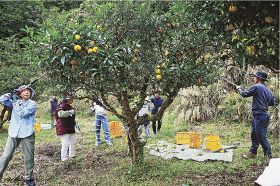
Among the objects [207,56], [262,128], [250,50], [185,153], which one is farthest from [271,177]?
[185,153]

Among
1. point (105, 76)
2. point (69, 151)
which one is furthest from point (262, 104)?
point (69, 151)

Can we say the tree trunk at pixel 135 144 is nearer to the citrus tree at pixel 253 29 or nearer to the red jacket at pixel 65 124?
the red jacket at pixel 65 124

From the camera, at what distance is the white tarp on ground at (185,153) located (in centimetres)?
805

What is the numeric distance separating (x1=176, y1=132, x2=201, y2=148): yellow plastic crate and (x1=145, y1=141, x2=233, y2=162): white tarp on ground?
0.18 meters

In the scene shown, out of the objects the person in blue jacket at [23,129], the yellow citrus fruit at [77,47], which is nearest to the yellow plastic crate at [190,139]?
the person in blue jacket at [23,129]

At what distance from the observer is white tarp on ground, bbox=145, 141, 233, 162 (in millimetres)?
8047

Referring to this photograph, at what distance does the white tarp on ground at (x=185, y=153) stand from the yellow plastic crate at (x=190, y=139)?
182 millimetres

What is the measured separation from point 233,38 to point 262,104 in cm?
371

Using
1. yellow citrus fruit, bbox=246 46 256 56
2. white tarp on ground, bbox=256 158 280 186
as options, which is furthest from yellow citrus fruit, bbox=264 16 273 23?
white tarp on ground, bbox=256 158 280 186

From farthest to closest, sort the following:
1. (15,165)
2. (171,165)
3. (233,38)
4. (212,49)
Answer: (15,165)
(171,165)
(212,49)
(233,38)

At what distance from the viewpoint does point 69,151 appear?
8500 millimetres

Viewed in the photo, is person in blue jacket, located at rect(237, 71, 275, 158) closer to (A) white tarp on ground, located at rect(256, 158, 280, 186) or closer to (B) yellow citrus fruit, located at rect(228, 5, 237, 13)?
(A) white tarp on ground, located at rect(256, 158, 280, 186)

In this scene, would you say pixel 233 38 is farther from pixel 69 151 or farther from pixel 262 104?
pixel 69 151

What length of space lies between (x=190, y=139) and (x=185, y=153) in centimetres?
90
